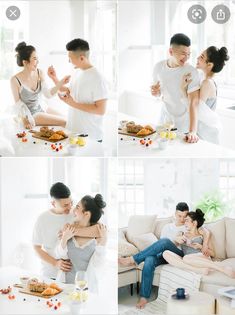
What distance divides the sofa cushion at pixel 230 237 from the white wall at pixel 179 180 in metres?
0.18

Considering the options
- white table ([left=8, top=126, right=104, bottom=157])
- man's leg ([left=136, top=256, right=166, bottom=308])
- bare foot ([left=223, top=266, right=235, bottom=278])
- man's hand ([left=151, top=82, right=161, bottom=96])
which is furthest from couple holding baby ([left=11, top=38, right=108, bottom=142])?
bare foot ([left=223, top=266, right=235, bottom=278])

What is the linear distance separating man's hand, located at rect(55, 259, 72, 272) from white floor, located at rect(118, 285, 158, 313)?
0.28 metres

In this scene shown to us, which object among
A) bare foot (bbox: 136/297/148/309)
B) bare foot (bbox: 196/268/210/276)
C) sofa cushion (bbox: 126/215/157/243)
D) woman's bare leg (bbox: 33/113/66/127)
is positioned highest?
woman's bare leg (bbox: 33/113/66/127)

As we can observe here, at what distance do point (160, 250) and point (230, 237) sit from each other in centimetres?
35

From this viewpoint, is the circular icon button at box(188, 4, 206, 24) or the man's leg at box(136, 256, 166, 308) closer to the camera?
the circular icon button at box(188, 4, 206, 24)

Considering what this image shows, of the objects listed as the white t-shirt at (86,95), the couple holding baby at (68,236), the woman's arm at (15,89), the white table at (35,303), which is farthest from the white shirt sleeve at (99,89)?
the white table at (35,303)

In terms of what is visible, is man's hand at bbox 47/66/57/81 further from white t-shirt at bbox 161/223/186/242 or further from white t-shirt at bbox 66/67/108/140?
white t-shirt at bbox 161/223/186/242

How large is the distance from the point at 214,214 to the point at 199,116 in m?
0.48

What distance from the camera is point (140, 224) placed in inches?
174

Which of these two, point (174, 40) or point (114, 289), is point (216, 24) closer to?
point (174, 40)

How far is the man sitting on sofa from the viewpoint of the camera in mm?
4422

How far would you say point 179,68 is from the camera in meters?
4.34

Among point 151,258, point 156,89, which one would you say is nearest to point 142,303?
point 151,258

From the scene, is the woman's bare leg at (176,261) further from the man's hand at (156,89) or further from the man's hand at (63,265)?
the man's hand at (156,89)
